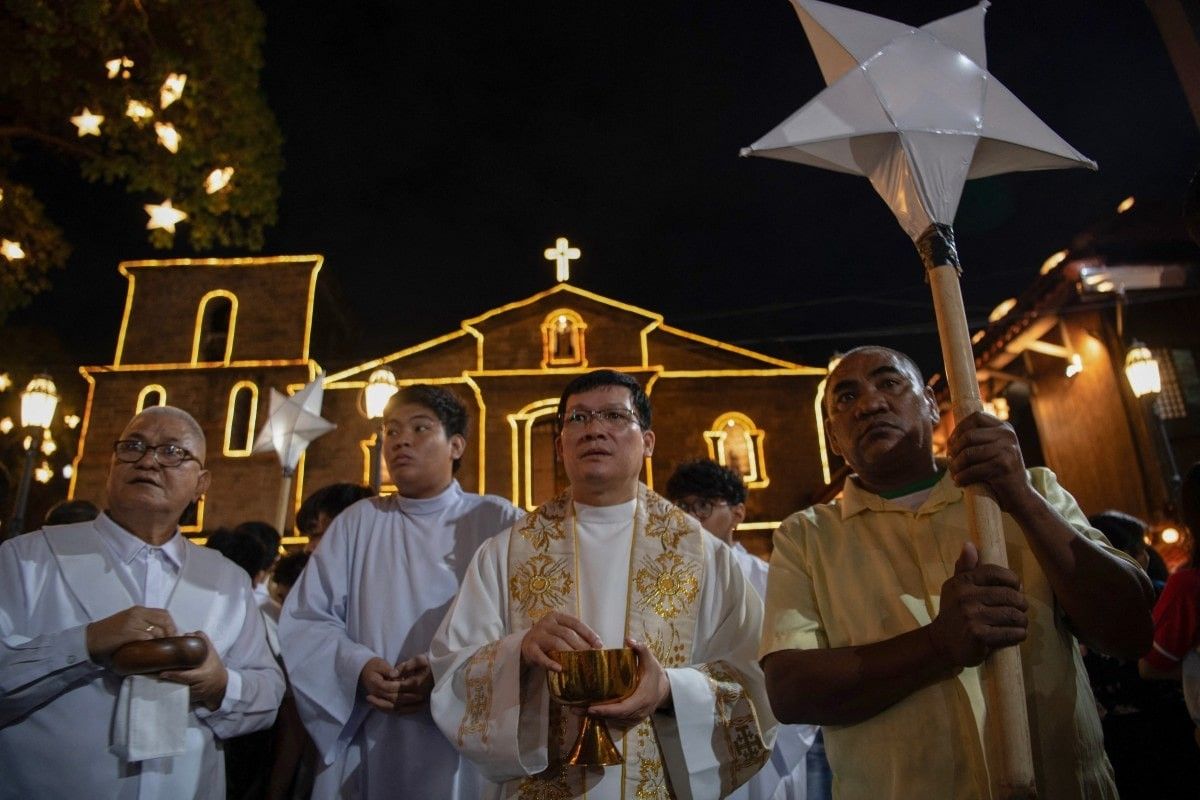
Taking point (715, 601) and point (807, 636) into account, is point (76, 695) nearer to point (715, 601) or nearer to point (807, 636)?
point (715, 601)

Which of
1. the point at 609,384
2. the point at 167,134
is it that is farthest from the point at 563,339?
the point at 609,384

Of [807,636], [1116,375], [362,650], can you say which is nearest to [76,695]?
[362,650]

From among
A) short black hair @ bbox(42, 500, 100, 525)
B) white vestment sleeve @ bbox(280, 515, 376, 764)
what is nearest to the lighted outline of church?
short black hair @ bbox(42, 500, 100, 525)

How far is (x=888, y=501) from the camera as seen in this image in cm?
245

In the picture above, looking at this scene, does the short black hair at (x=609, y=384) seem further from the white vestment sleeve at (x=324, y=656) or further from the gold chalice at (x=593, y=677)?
the white vestment sleeve at (x=324, y=656)

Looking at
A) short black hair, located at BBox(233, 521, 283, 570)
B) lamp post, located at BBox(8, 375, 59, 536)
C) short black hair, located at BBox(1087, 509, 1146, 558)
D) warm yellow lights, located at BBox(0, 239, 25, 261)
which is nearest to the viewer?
short black hair, located at BBox(1087, 509, 1146, 558)

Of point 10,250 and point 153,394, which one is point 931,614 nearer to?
point 10,250

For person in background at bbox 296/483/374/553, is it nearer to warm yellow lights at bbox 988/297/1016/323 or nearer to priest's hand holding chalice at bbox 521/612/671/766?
priest's hand holding chalice at bbox 521/612/671/766

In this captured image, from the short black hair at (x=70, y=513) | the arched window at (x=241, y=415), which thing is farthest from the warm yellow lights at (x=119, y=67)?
the arched window at (x=241, y=415)

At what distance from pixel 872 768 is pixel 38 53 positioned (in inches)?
425

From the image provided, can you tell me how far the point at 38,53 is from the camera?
27.9 feet

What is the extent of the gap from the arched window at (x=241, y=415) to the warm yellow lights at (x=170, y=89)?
1268 cm

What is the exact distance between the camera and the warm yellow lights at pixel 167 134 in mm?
9273

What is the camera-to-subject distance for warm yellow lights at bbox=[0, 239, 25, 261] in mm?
9414
